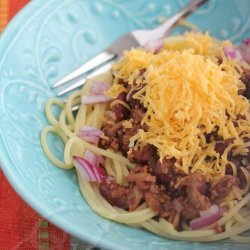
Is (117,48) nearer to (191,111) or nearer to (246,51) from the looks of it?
(246,51)

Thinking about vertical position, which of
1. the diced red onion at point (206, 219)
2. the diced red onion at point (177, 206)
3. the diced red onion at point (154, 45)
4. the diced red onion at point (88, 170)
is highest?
the diced red onion at point (88, 170)

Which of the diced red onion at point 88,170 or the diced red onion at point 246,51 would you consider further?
the diced red onion at point 246,51

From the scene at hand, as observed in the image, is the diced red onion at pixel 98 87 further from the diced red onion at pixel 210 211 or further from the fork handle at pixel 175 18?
the diced red onion at pixel 210 211

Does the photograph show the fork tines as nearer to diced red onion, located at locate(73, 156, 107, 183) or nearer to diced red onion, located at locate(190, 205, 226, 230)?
diced red onion, located at locate(73, 156, 107, 183)

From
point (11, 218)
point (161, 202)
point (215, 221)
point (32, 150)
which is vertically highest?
point (32, 150)

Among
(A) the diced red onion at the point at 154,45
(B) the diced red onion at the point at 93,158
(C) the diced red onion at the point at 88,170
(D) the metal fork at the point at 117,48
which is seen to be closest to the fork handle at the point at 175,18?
(D) the metal fork at the point at 117,48

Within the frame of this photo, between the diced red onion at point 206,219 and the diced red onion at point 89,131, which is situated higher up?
the diced red onion at point 89,131

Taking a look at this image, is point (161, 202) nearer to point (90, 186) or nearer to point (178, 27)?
point (90, 186)

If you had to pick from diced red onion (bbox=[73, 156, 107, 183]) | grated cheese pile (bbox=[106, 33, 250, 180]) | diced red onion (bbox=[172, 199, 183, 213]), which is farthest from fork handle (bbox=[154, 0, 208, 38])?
diced red onion (bbox=[172, 199, 183, 213])

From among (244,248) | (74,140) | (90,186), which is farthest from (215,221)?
(74,140)
